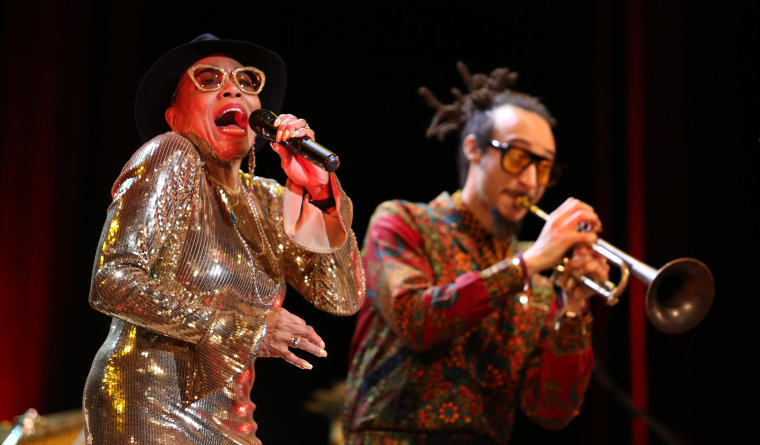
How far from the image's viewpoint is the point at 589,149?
418cm

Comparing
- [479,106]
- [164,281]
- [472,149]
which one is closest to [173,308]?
[164,281]

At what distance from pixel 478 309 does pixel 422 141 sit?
1850mm

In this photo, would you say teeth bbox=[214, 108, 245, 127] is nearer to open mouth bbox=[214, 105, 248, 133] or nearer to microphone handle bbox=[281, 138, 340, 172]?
open mouth bbox=[214, 105, 248, 133]

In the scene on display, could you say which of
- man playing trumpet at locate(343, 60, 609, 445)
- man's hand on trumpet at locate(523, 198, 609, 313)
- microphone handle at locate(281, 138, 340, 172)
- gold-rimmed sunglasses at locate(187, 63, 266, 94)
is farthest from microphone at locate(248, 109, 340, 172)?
man's hand on trumpet at locate(523, 198, 609, 313)

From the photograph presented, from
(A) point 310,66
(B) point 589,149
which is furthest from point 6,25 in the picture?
(B) point 589,149

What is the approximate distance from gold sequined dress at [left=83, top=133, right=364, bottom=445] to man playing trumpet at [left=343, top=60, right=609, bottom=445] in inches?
38.3

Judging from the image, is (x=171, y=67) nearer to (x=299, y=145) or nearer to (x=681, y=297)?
(x=299, y=145)

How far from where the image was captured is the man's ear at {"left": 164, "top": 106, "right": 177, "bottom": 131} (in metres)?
1.75

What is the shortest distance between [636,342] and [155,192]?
9.66ft

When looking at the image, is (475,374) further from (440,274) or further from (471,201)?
(471,201)

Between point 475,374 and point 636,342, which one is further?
point 636,342

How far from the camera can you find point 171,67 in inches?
68.1

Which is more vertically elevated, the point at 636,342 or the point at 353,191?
the point at 353,191

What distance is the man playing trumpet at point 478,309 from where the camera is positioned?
2.49 m
